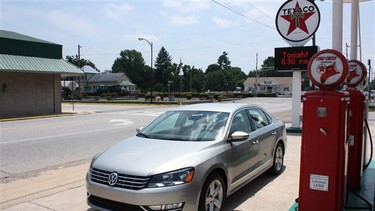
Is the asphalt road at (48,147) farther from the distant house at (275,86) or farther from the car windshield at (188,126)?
the distant house at (275,86)

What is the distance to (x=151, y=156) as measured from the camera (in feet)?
14.6

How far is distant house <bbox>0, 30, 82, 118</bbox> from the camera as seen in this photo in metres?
22.2

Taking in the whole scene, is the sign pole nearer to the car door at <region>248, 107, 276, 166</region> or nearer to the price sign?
the price sign

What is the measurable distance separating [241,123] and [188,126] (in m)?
0.89

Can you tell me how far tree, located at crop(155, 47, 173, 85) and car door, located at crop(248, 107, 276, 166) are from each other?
11358 cm

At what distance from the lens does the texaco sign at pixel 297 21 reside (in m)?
13.5

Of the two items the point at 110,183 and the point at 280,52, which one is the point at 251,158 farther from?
the point at 280,52

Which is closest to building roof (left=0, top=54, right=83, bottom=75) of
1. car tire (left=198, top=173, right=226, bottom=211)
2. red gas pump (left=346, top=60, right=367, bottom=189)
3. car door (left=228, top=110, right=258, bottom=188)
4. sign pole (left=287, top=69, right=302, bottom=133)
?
sign pole (left=287, top=69, right=302, bottom=133)

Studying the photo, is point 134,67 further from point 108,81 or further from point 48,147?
point 48,147

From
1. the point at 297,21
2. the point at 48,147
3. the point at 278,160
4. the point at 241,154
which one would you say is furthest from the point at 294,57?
the point at 241,154

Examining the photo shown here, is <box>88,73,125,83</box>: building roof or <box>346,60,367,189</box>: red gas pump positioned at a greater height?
<box>88,73,125,83</box>: building roof

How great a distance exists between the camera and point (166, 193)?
3.94m

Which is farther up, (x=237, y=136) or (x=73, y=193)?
(x=237, y=136)

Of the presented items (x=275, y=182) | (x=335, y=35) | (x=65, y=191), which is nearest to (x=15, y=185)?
(x=65, y=191)
